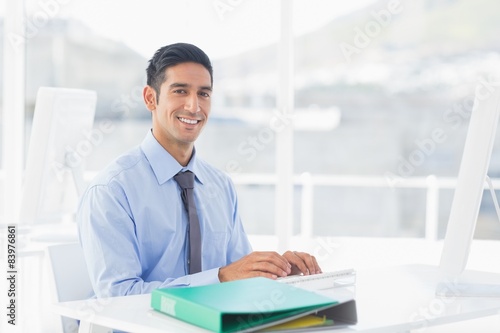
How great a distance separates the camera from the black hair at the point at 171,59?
6.79 ft

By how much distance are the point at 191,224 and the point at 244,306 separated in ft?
2.27

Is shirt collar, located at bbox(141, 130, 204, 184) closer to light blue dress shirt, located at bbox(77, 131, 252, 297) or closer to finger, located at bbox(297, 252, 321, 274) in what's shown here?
light blue dress shirt, located at bbox(77, 131, 252, 297)

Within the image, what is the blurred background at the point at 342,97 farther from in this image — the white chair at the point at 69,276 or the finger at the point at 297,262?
the finger at the point at 297,262

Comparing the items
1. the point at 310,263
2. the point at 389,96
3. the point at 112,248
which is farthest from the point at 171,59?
the point at 389,96

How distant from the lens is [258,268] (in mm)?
1650

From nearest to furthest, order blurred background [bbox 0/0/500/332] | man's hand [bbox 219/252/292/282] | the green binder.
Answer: the green binder → man's hand [bbox 219/252/292/282] → blurred background [bbox 0/0/500/332]

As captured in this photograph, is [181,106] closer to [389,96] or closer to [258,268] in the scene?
[258,268]

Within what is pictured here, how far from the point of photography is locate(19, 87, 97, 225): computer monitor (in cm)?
238

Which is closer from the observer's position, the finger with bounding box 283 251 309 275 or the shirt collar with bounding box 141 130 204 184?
the finger with bounding box 283 251 309 275

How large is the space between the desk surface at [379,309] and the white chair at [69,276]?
0.27 m

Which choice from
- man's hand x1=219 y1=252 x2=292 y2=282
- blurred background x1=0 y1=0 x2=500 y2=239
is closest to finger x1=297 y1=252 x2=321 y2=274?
man's hand x1=219 y1=252 x2=292 y2=282

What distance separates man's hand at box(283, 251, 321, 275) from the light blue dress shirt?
0.60ft

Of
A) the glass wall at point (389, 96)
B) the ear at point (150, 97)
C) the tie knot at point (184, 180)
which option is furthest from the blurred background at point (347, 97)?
the tie knot at point (184, 180)

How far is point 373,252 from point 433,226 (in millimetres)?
756
